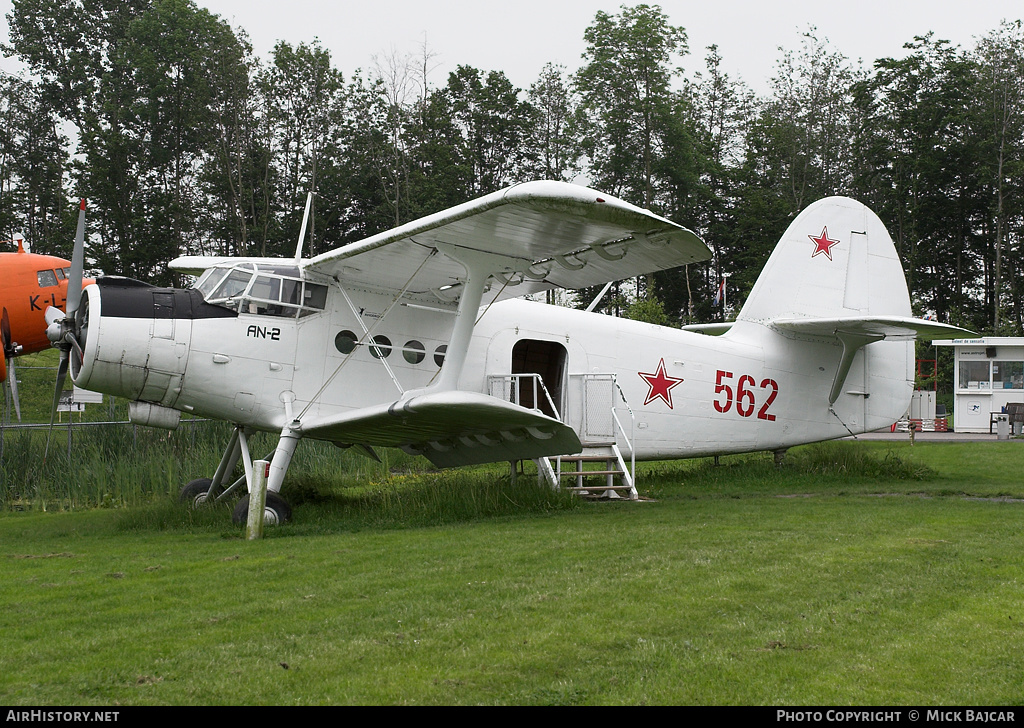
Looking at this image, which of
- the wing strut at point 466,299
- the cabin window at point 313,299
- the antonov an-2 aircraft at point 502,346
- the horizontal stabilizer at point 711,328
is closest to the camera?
the antonov an-2 aircraft at point 502,346

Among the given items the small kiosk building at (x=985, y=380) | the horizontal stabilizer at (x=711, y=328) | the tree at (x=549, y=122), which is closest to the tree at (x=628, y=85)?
the tree at (x=549, y=122)

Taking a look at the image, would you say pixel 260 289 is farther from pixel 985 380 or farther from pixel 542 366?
pixel 985 380

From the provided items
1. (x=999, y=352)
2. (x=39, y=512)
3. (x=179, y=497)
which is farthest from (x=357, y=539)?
(x=999, y=352)

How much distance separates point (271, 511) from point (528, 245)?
4295 mm

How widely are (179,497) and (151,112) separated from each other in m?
33.8

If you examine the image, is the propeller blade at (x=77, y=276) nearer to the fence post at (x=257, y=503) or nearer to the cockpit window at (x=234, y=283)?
the cockpit window at (x=234, y=283)

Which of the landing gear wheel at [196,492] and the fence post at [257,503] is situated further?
the landing gear wheel at [196,492]

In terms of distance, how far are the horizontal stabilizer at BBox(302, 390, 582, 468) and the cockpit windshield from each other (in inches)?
61.8

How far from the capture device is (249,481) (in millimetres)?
10023

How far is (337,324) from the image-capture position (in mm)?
11164

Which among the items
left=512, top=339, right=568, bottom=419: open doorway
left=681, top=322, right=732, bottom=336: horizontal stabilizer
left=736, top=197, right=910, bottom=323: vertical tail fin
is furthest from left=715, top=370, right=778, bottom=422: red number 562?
left=512, top=339, right=568, bottom=419: open doorway

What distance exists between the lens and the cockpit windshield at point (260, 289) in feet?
35.0

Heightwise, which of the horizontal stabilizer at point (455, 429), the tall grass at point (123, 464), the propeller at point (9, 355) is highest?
the propeller at point (9, 355)
